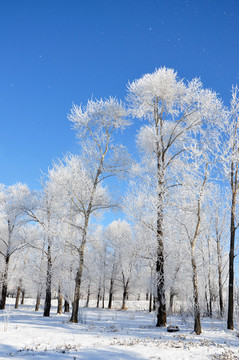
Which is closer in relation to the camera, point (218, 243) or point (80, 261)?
point (80, 261)

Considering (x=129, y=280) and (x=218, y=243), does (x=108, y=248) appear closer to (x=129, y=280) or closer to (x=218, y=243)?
(x=129, y=280)

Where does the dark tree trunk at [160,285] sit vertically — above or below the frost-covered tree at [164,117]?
below

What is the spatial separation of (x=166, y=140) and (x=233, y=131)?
3.07 metres

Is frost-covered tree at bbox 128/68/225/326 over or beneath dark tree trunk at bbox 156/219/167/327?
over

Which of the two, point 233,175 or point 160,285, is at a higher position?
point 233,175

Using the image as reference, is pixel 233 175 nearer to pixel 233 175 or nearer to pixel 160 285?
pixel 233 175

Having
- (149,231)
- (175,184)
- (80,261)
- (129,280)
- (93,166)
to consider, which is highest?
(93,166)

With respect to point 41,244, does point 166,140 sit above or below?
above

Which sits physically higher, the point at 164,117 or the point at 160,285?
the point at 164,117

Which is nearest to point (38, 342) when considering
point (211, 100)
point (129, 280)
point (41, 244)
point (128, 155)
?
point (128, 155)

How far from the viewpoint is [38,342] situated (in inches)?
272

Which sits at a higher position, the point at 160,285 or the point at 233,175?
the point at 233,175

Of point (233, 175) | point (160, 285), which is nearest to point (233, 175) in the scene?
point (233, 175)

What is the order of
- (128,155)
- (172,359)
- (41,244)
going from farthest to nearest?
(41,244) → (128,155) → (172,359)
